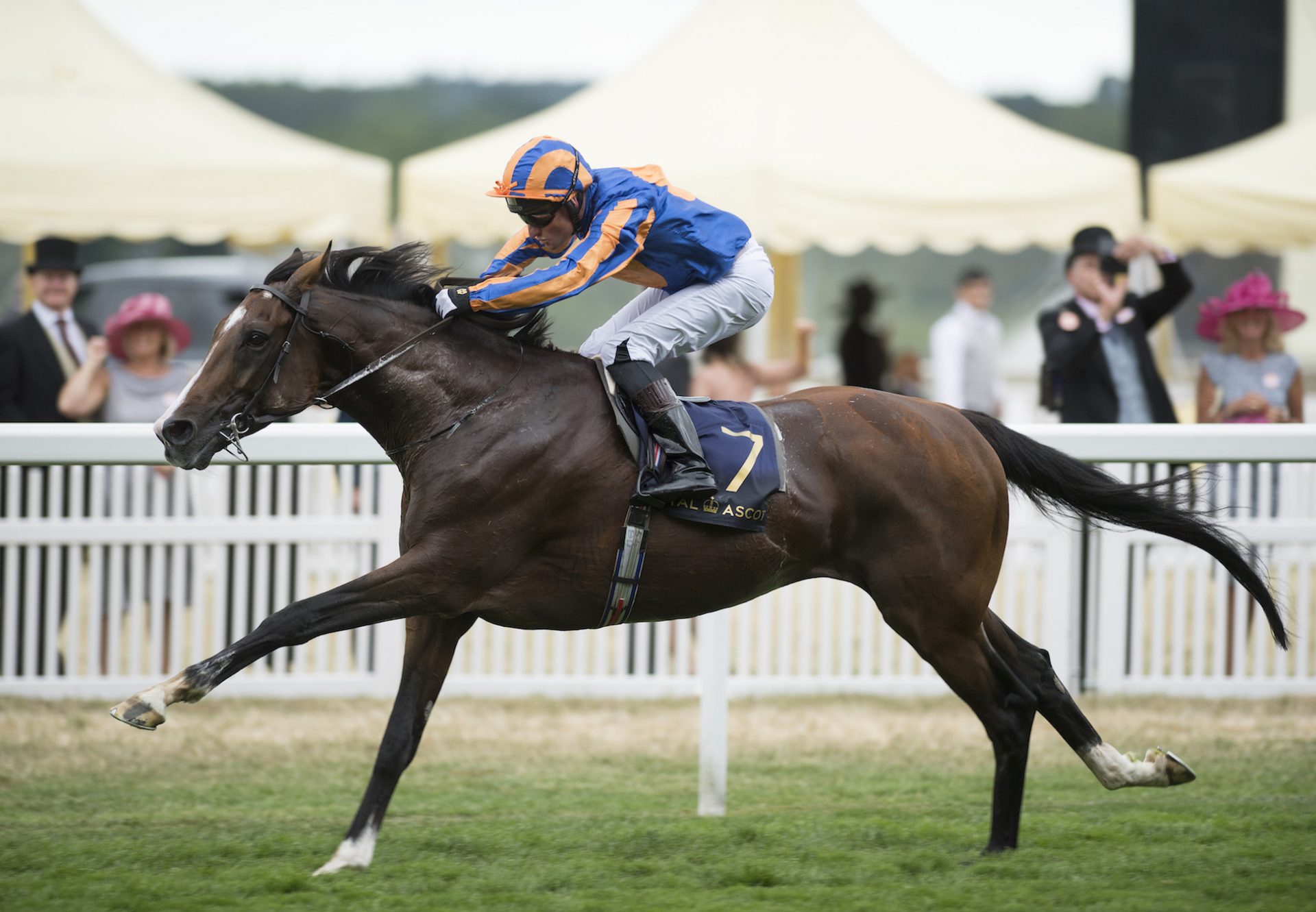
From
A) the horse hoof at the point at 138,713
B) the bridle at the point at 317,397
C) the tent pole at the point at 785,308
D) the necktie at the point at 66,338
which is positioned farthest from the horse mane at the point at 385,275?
the tent pole at the point at 785,308

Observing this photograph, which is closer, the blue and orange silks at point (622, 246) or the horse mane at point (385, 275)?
the blue and orange silks at point (622, 246)

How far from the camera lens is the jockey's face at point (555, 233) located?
434 centimetres

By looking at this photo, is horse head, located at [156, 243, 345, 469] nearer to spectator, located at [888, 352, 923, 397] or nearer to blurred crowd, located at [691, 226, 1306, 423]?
blurred crowd, located at [691, 226, 1306, 423]

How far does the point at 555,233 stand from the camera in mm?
4418

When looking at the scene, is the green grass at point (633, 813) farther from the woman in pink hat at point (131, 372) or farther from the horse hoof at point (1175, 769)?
the woman in pink hat at point (131, 372)

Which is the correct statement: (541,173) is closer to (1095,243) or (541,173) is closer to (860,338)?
(1095,243)

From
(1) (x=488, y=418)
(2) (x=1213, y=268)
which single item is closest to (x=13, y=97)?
(1) (x=488, y=418)

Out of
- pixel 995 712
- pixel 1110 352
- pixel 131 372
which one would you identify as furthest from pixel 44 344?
pixel 1110 352

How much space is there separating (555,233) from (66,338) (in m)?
3.52

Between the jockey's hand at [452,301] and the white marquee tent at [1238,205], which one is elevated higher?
the white marquee tent at [1238,205]

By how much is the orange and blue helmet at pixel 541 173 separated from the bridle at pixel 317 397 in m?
0.42

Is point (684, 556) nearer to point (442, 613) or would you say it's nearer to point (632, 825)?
point (442, 613)

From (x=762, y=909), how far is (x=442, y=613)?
1177 millimetres

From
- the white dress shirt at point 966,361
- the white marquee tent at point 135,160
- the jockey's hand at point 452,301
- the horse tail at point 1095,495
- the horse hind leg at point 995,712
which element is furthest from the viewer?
the white dress shirt at point 966,361
